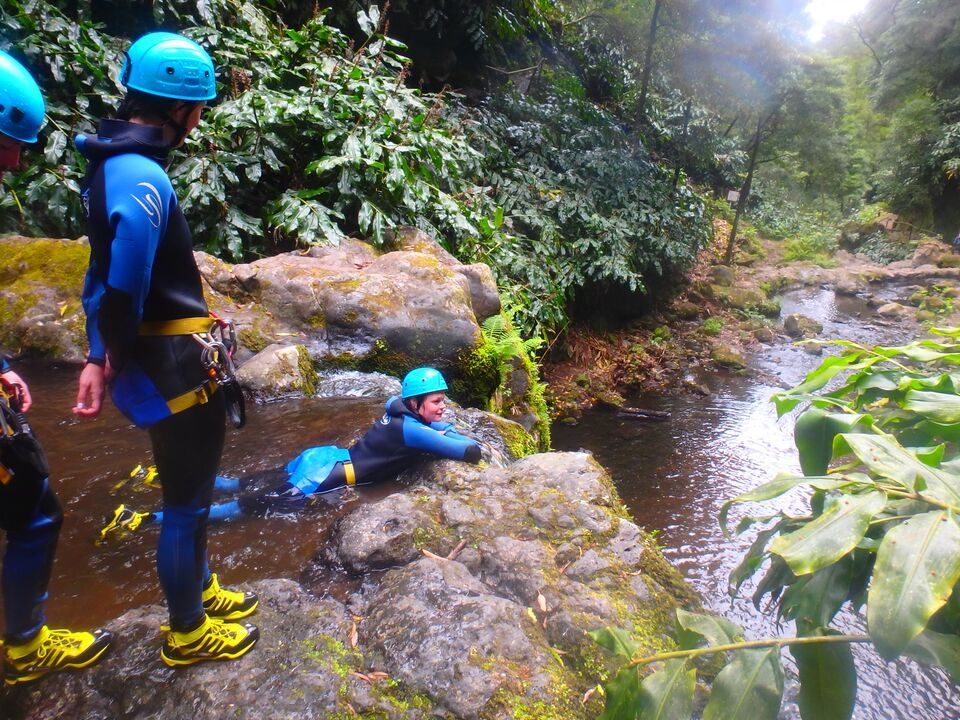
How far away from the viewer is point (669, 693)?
0.96m

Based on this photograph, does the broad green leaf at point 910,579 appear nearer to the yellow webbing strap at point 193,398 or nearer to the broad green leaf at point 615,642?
the broad green leaf at point 615,642

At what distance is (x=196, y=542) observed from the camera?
1634 mm

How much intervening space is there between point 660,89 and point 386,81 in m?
7.77

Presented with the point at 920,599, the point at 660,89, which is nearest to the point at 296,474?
the point at 920,599

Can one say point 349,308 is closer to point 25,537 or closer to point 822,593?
point 25,537

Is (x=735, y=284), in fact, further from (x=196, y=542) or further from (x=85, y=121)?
(x=196, y=542)

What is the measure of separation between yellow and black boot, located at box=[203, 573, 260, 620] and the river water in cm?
203

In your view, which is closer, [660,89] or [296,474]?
[296,474]

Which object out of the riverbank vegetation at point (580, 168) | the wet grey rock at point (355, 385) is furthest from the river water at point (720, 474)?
the wet grey rock at point (355, 385)

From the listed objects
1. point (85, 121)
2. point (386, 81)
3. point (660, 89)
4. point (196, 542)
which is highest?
point (660, 89)

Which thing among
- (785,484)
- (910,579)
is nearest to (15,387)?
(785,484)

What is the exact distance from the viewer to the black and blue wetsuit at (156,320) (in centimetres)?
137

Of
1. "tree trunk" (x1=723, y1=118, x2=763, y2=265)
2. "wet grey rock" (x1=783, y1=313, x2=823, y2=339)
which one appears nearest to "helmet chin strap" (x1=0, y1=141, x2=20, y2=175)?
"wet grey rock" (x1=783, y1=313, x2=823, y2=339)

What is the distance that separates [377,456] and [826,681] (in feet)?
8.53
